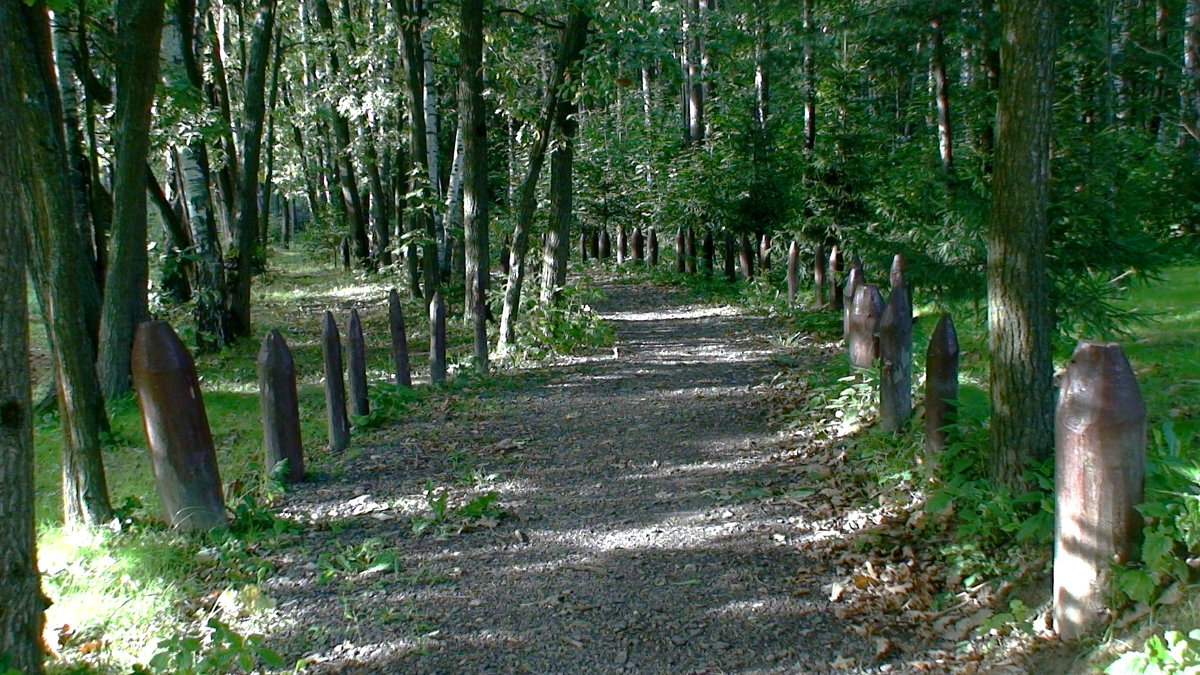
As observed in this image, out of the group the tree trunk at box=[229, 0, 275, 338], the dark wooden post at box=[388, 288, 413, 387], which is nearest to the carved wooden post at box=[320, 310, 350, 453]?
the dark wooden post at box=[388, 288, 413, 387]

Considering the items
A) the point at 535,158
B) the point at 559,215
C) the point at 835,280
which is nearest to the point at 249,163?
the point at 535,158

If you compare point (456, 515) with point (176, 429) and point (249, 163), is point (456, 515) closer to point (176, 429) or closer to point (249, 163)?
point (176, 429)

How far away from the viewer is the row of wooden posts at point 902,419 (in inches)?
139

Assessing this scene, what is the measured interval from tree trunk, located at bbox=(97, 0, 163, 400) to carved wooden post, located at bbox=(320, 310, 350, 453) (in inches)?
104

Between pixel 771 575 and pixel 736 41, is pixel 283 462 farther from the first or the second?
pixel 736 41

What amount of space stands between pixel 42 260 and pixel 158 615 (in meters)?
2.00

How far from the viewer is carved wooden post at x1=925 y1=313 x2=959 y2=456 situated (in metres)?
5.49

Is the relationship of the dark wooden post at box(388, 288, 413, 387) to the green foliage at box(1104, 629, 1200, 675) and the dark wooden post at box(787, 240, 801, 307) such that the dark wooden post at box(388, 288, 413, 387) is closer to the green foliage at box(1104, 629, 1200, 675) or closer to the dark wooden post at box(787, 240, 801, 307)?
the green foliage at box(1104, 629, 1200, 675)

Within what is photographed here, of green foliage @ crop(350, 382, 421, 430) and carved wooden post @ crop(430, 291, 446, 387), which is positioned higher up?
carved wooden post @ crop(430, 291, 446, 387)

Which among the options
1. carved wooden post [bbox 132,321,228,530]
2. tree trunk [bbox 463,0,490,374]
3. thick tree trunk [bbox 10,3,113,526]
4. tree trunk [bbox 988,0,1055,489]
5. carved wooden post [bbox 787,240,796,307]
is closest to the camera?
tree trunk [bbox 988,0,1055,489]

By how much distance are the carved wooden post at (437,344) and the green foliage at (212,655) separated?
19.5 ft

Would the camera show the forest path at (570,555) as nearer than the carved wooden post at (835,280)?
Yes

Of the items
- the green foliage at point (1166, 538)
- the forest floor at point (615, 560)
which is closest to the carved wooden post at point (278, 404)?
the forest floor at point (615, 560)

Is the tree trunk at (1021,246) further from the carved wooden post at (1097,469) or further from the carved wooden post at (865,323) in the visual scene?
the carved wooden post at (865,323)
